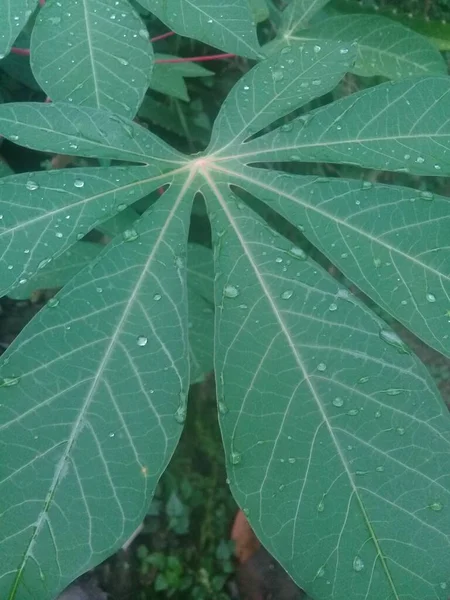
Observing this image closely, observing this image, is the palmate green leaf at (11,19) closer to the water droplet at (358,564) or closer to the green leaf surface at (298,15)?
the green leaf surface at (298,15)

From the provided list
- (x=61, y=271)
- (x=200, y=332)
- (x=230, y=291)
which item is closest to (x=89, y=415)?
(x=230, y=291)

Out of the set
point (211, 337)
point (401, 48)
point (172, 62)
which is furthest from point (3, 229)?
point (401, 48)

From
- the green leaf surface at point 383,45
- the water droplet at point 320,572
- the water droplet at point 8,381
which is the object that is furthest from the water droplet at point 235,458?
the green leaf surface at point 383,45

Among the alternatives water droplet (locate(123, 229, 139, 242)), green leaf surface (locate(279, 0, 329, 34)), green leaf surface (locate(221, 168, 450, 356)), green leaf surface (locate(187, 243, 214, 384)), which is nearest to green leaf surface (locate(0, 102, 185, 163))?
water droplet (locate(123, 229, 139, 242))

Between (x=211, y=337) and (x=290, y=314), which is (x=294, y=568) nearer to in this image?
(x=290, y=314)

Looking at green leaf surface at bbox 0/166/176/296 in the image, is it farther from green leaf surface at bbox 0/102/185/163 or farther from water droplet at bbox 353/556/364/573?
water droplet at bbox 353/556/364/573
